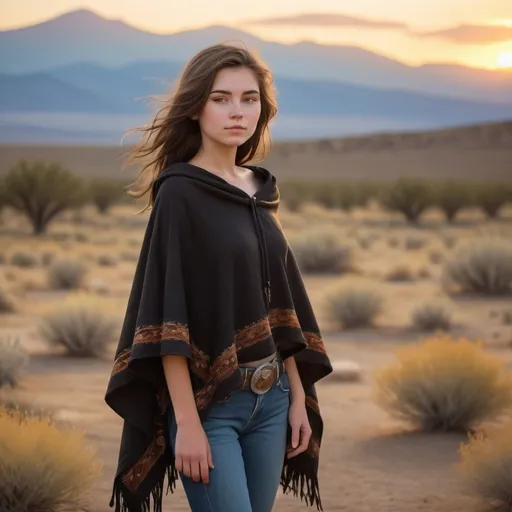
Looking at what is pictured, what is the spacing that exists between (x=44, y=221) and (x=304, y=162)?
78897 mm

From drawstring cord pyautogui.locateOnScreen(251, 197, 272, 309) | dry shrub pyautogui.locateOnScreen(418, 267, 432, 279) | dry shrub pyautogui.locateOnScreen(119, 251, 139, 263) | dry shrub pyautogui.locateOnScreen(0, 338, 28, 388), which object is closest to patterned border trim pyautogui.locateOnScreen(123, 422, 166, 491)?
drawstring cord pyautogui.locateOnScreen(251, 197, 272, 309)

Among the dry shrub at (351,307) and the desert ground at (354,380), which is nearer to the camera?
the desert ground at (354,380)

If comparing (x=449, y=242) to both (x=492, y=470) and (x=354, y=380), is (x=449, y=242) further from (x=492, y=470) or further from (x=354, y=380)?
(x=492, y=470)

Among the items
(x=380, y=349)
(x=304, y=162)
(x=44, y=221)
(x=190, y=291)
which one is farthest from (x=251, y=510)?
(x=304, y=162)

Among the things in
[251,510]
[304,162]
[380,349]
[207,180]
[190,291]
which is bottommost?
[304,162]

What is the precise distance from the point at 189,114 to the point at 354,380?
8.40m

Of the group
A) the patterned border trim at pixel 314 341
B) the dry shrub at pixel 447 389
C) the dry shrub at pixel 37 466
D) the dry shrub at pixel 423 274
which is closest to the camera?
the patterned border trim at pixel 314 341

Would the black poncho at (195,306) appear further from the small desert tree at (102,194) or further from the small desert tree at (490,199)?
the small desert tree at (490,199)

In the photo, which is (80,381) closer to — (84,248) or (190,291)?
(190,291)

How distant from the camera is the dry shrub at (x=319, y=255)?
25203 millimetres

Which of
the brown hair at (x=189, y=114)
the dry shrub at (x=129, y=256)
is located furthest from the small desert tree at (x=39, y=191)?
the brown hair at (x=189, y=114)

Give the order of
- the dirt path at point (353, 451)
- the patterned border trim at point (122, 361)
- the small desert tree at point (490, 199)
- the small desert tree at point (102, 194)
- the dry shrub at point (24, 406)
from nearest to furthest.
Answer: the patterned border trim at point (122, 361) → the dirt path at point (353, 451) → the dry shrub at point (24, 406) → the small desert tree at point (102, 194) → the small desert tree at point (490, 199)

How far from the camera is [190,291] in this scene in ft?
12.8

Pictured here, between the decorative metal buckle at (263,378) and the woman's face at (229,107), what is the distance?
2.62 feet
